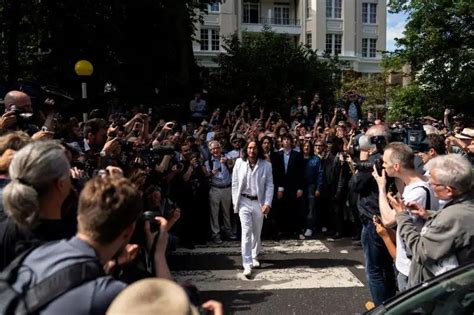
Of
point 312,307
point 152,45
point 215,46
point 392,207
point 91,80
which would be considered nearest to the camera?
point 392,207

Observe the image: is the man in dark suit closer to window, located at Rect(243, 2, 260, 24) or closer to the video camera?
the video camera

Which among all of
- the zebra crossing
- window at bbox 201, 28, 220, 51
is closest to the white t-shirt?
the zebra crossing

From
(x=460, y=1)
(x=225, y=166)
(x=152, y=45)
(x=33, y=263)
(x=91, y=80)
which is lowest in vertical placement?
(x=225, y=166)

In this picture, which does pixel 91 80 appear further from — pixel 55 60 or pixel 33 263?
pixel 33 263

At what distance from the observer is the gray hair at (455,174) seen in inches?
130

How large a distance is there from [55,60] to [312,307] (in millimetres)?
13435

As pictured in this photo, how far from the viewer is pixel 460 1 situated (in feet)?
75.3

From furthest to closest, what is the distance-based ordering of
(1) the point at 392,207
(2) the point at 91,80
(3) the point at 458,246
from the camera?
(2) the point at 91,80
(1) the point at 392,207
(3) the point at 458,246

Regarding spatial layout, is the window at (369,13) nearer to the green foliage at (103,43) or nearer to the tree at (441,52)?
the tree at (441,52)

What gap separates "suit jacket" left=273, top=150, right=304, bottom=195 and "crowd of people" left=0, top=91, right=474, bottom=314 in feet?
0.07

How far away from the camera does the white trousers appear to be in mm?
7027

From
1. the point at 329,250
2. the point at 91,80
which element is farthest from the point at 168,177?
the point at 91,80

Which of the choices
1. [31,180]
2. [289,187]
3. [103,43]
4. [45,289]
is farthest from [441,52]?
[45,289]

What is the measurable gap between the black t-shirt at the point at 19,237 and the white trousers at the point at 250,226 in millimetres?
4757
